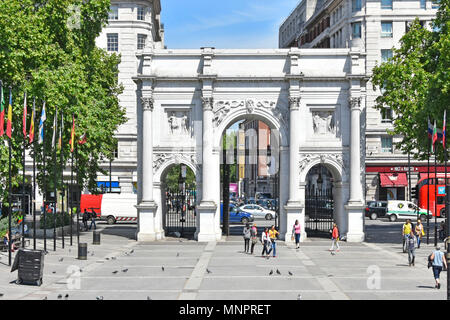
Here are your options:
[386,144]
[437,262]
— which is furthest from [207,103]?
[386,144]

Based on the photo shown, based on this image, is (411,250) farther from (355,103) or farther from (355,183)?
(355,103)

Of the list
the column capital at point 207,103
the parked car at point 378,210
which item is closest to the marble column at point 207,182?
the column capital at point 207,103

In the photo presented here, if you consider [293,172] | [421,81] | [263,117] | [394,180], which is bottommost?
[394,180]

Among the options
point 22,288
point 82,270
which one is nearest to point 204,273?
point 82,270

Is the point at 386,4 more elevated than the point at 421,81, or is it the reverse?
the point at 386,4

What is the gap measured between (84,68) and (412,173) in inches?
1779

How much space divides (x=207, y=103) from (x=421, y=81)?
50.6 ft

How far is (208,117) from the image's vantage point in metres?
49.8

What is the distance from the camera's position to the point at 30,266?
2802 cm

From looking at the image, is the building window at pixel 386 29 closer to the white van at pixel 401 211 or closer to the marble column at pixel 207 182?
the white van at pixel 401 211

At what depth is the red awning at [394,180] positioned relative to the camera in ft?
271

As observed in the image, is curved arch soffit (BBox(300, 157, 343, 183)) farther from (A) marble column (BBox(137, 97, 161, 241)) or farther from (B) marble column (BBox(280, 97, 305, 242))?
(A) marble column (BBox(137, 97, 161, 241))

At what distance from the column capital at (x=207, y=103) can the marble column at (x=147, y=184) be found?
11.4 ft
